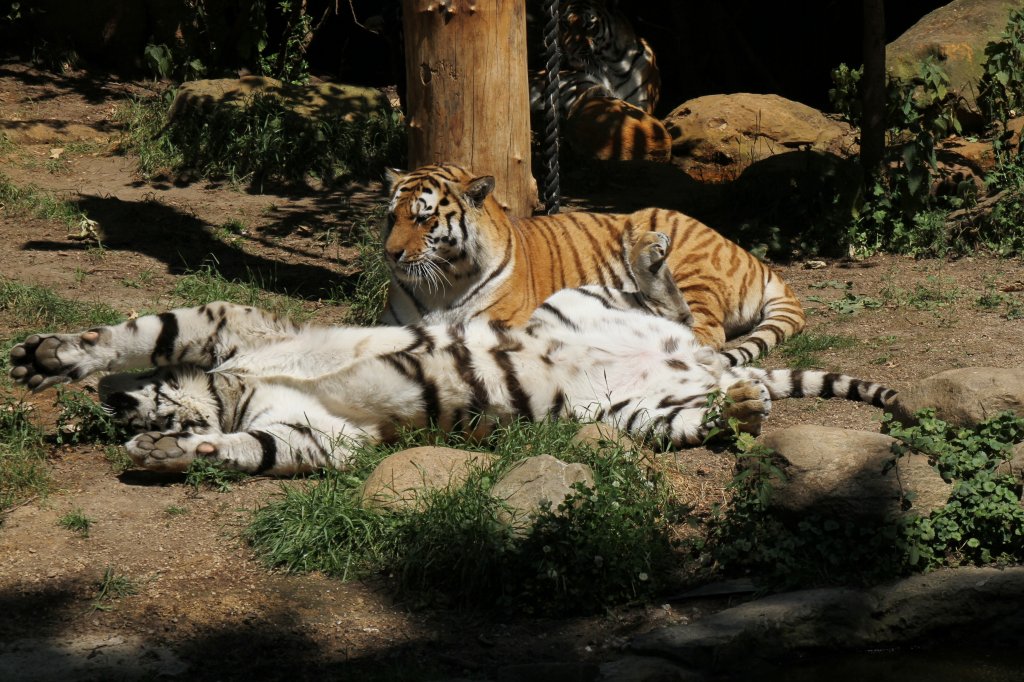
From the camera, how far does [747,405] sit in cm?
452

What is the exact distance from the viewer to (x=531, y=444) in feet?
A: 14.5

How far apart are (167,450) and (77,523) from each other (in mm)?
447

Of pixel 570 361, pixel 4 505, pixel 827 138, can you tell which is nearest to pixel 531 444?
pixel 570 361

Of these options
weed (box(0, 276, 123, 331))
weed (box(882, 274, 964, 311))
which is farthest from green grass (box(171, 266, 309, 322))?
weed (box(882, 274, 964, 311))

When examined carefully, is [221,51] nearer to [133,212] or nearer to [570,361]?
[133,212]

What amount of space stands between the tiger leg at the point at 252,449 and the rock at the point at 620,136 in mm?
5497

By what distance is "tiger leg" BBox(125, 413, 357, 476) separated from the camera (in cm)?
428

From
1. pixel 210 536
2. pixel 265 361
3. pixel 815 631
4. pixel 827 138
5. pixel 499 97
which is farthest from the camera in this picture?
pixel 827 138

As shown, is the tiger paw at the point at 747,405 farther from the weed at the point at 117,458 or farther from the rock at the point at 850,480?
the weed at the point at 117,458

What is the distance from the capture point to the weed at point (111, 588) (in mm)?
3549

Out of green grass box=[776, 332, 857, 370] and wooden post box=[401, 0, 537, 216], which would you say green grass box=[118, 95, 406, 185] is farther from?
green grass box=[776, 332, 857, 370]

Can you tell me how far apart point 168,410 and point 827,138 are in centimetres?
680

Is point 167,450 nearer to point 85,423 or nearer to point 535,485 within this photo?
point 85,423

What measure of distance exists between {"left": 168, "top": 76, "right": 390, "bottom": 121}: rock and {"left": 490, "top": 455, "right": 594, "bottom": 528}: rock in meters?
5.58
